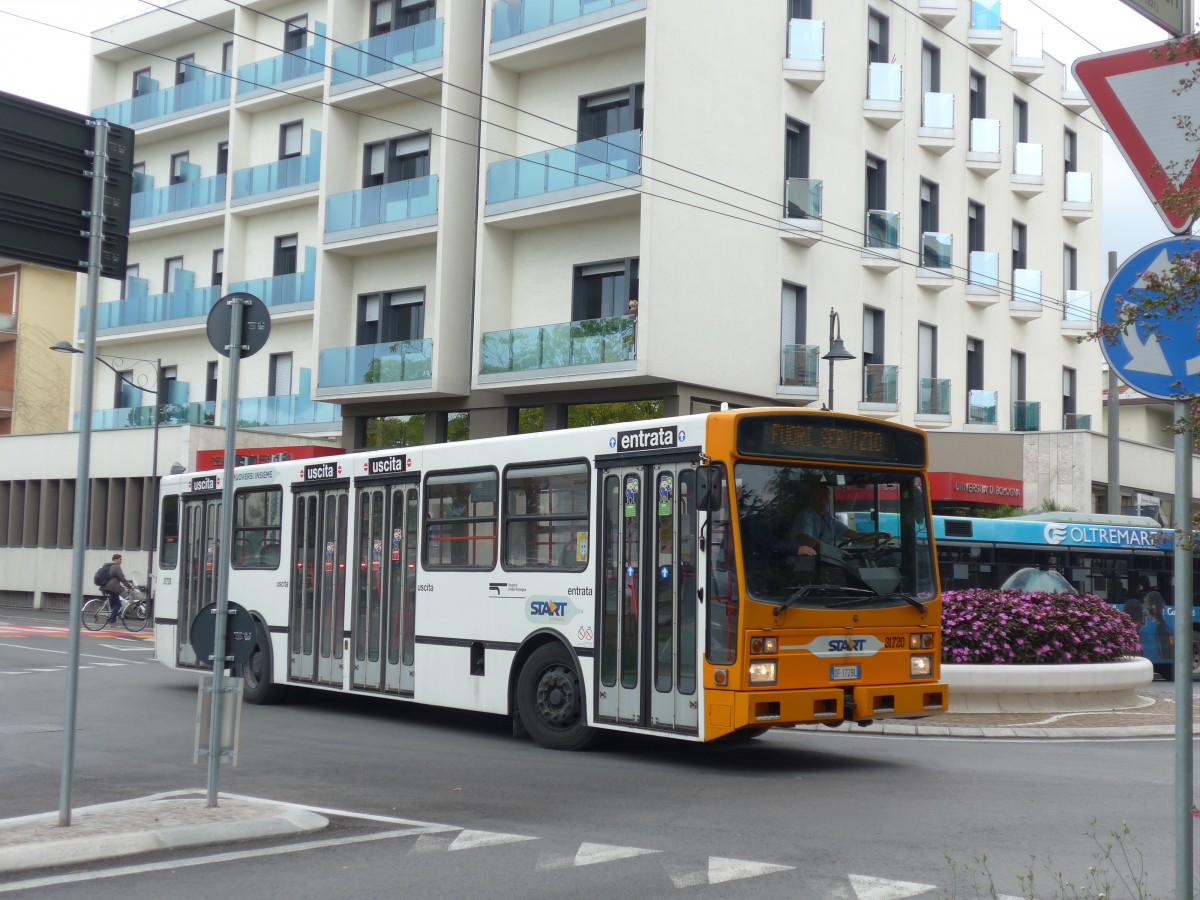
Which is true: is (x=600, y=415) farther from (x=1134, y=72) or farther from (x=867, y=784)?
(x=1134, y=72)

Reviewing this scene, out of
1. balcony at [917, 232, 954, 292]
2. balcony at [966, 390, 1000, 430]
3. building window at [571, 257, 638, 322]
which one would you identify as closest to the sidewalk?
building window at [571, 257, 638, 322]

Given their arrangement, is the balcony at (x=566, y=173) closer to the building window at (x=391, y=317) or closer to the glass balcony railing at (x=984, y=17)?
the building window at (x=391, y=317)

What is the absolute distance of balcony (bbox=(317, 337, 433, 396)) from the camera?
31984 mm

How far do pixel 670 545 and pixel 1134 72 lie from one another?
7618mm

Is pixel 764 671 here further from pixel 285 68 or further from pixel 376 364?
pixel 285 68

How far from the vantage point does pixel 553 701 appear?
13008 mm

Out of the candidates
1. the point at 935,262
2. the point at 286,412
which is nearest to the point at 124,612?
the point at 286,412

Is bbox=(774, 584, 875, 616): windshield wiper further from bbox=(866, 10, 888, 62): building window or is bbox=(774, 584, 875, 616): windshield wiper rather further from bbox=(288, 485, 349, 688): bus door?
bbox=(866, 10, 888, 62): building window

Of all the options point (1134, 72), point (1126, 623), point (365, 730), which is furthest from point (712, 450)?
point (1126, 623)

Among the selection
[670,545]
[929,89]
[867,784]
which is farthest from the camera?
[929,89]

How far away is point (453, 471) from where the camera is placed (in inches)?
569

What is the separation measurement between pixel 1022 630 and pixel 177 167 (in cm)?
3558

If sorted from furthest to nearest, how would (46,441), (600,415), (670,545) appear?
(46,441)
(600,415)
(670,545)

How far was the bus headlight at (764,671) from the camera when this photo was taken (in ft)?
36.3
